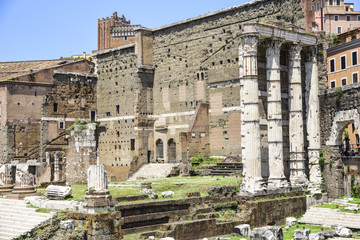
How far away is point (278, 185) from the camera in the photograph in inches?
958

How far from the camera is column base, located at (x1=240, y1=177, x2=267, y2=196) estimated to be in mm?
22916

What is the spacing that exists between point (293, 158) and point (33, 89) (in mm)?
24373

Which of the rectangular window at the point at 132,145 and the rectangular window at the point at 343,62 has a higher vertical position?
the rectangular window at the point at 343,62

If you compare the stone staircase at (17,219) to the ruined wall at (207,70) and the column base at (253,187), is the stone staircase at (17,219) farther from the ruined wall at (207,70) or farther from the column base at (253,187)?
the ruined wall at (207,70)

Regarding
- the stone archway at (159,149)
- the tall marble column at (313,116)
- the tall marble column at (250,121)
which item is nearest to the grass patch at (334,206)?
the tall marble column at (313,116)

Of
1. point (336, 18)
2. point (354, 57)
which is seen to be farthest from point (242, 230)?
point (336, 18)

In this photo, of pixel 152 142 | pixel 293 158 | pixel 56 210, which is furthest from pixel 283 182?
pixel 152 142

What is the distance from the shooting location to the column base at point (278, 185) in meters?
24.0

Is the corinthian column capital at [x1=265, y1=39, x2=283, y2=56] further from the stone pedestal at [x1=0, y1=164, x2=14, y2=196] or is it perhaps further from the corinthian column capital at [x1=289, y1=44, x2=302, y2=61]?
the stone pedestal at [x1=0, y1=164, x2=14, y2=196]

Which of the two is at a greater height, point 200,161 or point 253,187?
point 200,161

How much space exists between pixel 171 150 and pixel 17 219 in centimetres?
2229

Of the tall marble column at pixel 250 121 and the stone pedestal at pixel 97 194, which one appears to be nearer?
the stone pedestal at pixel 97 194

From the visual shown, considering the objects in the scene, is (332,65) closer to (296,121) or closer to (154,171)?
(296,121)

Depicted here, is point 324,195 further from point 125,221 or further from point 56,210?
point 56,210
